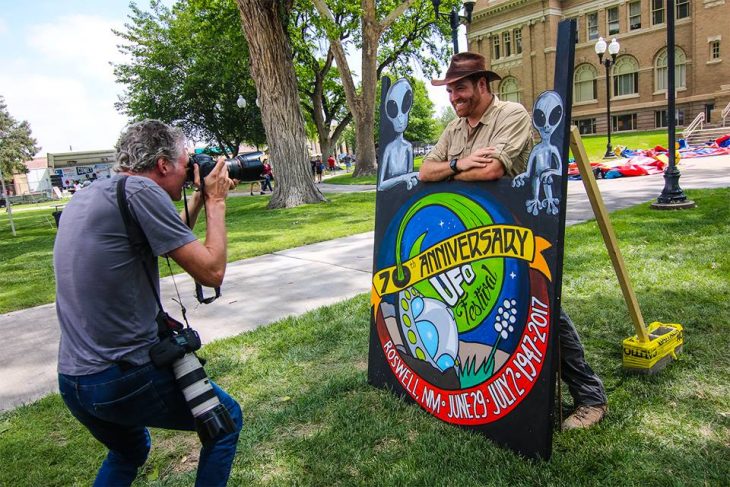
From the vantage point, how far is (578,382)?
294cm

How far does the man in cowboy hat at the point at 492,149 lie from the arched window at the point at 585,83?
41426 millimetres

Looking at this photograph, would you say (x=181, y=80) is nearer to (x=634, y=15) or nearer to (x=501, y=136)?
(x=634, y=15)

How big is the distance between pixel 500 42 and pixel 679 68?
14766 mm

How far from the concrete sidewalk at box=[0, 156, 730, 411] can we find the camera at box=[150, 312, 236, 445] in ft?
9.17

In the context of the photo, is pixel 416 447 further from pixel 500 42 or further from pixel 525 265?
pixel 500 42

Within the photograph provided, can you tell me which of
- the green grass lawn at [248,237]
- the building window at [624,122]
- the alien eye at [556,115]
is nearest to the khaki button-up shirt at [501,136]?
the alien eye at [556,115]

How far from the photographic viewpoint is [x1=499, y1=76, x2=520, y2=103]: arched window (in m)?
44.2

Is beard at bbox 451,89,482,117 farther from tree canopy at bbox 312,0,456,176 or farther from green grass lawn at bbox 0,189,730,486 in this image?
tree canopy at bbox 312,0,456,176

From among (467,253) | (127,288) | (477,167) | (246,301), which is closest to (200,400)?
(127,288)

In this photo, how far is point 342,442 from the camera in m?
2.96

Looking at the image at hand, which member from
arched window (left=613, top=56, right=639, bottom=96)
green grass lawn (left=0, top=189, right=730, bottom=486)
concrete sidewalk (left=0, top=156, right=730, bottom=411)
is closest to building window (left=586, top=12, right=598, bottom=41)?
arched window (left=613, top=56, right=639, bottom=96)

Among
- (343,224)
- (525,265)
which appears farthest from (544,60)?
(525,265)

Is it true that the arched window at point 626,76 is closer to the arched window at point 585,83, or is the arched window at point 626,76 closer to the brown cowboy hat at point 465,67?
the arched window at point 585,83

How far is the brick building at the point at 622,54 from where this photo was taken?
3275cm
